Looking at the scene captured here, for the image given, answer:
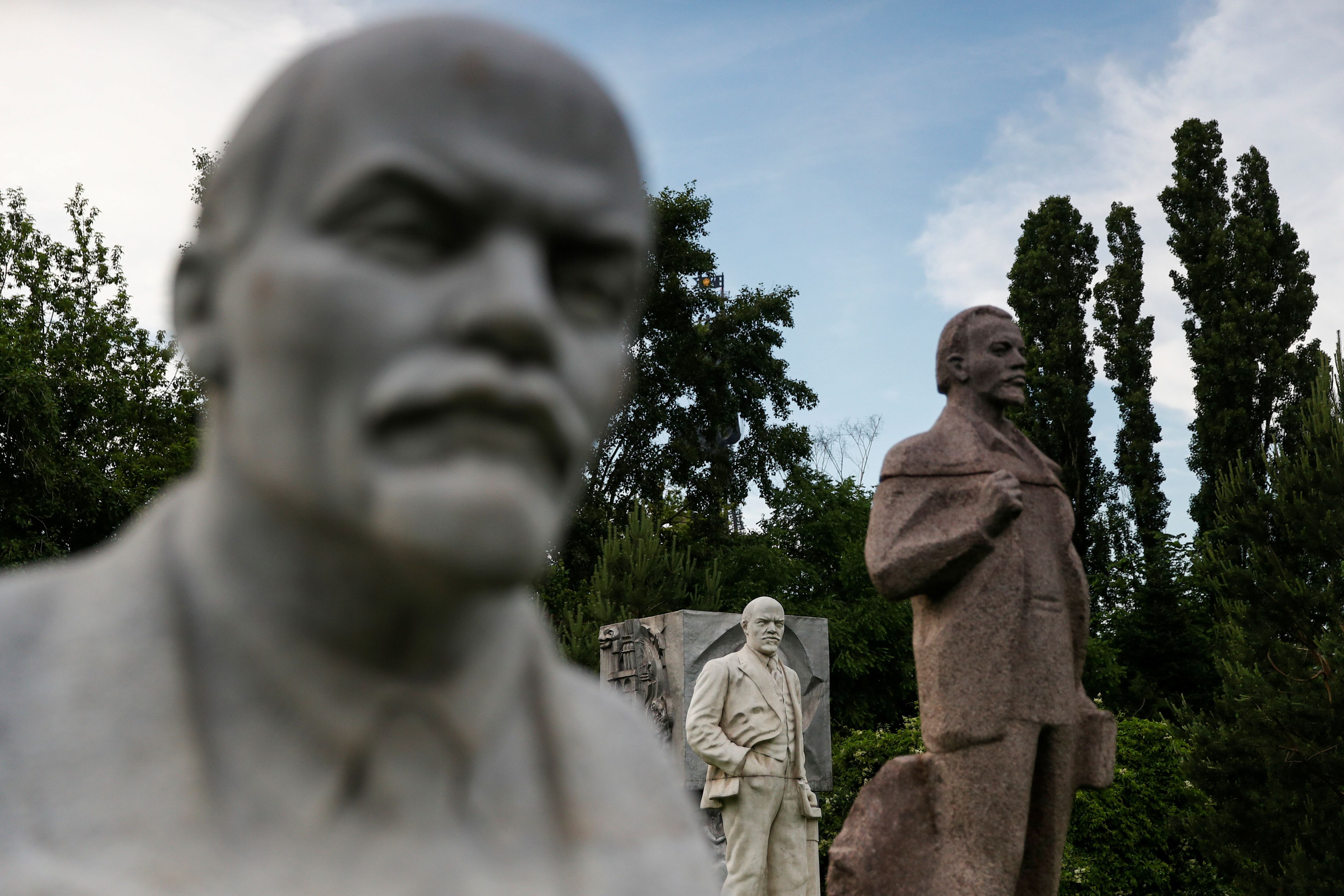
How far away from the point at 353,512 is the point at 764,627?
9334 mm

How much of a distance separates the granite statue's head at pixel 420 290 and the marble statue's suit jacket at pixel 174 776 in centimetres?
16

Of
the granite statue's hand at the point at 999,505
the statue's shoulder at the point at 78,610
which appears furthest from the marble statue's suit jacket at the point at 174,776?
the granite statue's hand at the point at 999,505

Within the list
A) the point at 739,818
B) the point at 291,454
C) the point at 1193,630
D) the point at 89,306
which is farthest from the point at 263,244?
the point at 1193,630

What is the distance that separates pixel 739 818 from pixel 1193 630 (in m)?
18.7

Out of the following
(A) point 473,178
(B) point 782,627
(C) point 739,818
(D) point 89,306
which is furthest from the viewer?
(D) point 89,306

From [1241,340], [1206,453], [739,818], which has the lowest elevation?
[739,818]

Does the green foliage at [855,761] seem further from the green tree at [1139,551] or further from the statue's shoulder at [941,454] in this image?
the statue's shoulder at [941,454]

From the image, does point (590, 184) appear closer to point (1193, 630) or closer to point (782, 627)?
point (782, 627)

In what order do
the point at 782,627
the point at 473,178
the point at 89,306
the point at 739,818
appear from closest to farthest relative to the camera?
1. the point at 473,178
2. the point at 739,818
3. the point at 782,627
4. the point at 89,306

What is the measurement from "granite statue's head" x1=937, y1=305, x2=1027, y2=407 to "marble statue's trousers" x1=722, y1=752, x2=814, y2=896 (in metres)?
4.64

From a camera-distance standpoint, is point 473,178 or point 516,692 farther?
point 516,692

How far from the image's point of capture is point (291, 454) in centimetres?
73

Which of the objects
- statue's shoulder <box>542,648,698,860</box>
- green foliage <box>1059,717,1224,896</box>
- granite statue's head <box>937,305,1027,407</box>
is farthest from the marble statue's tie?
green foliage <box>1059,717,1224,896</box>

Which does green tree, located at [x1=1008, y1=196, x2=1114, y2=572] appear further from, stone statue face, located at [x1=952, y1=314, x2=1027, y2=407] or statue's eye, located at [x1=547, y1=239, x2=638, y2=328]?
statue's eye, located at [x1=547, y1=239, x2=638, y2=328]
